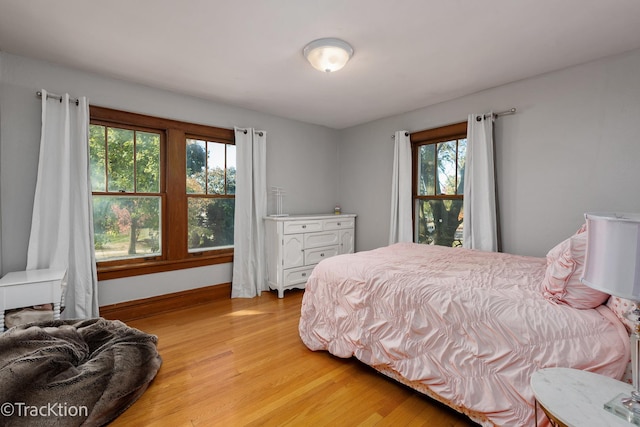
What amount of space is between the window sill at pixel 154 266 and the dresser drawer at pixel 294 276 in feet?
2.47

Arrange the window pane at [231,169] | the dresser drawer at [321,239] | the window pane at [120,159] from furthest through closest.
→ the dresser drawer at [321,239] → the window pane at [231,169] → the window pane at [120,159]

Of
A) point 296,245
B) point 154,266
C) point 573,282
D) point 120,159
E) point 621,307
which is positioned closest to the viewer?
point 621,307

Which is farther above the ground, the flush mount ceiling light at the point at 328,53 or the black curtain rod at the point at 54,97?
the flush mount ceiling light at the point at 328,53

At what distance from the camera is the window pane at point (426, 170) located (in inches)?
148

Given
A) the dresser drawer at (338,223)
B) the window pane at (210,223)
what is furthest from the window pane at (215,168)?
the dresser drawer at (338,223)

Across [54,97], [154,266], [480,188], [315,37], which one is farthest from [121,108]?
[480,188]

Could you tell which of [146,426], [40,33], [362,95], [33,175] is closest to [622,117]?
[362,95]

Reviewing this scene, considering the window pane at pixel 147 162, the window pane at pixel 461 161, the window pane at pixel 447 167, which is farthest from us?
the window pane at pixel 447 167

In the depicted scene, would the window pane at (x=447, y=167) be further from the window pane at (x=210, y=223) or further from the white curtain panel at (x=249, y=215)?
the window pane at (x=210, y=223)

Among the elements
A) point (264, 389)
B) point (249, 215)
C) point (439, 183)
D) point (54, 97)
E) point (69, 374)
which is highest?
point (54, 97)

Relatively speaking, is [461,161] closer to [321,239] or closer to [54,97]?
[321,239]

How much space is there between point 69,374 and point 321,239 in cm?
291

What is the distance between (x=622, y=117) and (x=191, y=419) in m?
3.83

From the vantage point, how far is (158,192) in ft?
10.7
